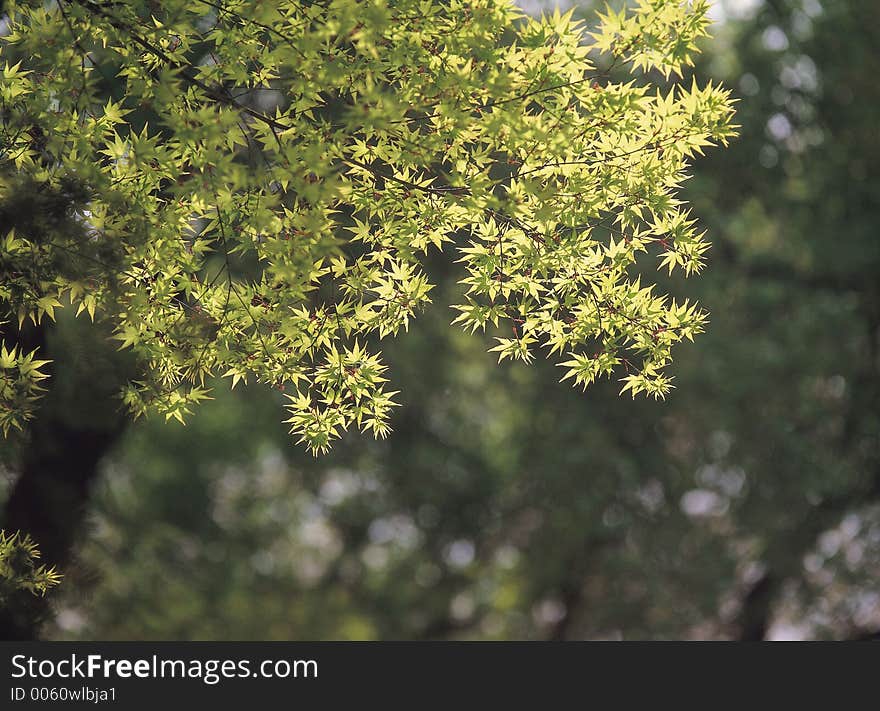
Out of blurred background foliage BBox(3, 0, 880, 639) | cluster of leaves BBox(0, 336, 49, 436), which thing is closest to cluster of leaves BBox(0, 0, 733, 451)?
cluster of leaves BBox(0, 336, 49, 436)

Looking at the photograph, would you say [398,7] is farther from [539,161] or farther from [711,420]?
[711,420]

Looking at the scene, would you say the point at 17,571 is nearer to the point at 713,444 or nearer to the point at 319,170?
the point at 319,170

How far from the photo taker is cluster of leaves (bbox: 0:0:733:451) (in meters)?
3.26

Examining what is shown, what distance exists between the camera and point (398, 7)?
331 centimetres

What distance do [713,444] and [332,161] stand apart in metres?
9.78

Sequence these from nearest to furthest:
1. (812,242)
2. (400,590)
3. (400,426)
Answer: (812,242)
(400,426)
(400,590)

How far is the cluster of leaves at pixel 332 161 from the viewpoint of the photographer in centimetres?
326

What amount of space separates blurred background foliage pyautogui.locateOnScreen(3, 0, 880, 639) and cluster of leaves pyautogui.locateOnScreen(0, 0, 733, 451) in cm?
644

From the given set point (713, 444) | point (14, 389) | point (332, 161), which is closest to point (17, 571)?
point (14, 389)

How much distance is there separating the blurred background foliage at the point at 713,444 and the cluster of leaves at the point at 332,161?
6442 millimetres

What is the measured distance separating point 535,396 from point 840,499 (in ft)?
13.7

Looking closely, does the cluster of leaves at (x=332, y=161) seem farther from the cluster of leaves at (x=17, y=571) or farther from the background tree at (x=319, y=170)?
the cluster of leaves at (x=17, y=571)

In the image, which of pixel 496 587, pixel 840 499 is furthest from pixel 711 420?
pixel 496 587

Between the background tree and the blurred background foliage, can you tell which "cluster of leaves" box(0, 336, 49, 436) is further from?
the blurred background foliage
